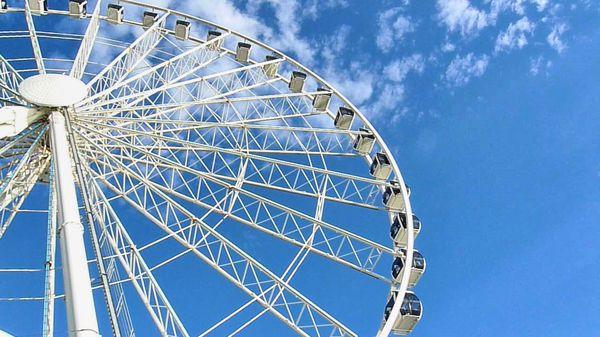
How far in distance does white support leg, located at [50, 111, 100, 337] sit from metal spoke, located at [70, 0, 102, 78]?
19.9ft

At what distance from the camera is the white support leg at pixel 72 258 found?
9695mm

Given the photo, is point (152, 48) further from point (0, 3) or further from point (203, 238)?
point (203, 238)

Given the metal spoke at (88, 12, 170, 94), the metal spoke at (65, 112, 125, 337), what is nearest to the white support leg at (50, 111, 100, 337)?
the metal spoke at (65, 112, 125, 337)

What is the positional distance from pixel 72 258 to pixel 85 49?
39.3 ft

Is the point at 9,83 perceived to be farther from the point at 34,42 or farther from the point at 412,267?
the point at 412,267

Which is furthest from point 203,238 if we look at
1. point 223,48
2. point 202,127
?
point 223,48

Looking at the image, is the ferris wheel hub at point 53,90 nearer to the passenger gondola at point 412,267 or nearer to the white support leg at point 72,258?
the white support leg at point 72,258

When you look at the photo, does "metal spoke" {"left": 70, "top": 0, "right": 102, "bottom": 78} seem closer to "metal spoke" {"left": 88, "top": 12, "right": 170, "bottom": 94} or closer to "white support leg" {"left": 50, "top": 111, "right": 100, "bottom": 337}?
"metal spoke" {"left": 88, "top": 12, "right": 170, "bottom": 94}

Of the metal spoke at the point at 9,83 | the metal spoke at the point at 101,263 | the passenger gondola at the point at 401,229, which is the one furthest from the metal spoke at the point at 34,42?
the passenger gondola at the point at 401,229

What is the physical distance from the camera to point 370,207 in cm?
2119

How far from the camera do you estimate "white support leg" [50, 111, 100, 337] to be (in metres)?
9.70

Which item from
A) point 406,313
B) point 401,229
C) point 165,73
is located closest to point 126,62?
point 165,73

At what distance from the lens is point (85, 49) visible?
70.2 feet

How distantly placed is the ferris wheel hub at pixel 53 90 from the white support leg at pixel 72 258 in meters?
2.95
